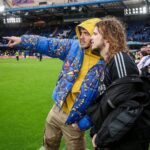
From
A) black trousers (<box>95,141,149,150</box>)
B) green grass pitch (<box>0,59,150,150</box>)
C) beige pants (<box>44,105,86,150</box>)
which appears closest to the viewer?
black trousers (<box>95,141,149,150</box>)

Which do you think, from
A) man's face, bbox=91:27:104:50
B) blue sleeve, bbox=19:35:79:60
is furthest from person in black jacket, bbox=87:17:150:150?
blue sleeve, bbox=19:35:79:60

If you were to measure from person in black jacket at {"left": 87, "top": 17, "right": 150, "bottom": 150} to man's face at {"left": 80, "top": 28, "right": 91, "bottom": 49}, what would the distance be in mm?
616

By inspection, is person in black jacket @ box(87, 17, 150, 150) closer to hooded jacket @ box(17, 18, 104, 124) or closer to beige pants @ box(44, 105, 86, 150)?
hooded jacket @ box(17, 18, 104, 124)

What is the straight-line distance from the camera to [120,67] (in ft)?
10.6

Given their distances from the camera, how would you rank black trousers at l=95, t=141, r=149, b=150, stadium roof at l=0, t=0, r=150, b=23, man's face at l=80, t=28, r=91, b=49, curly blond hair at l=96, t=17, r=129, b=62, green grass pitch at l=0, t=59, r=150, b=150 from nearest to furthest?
black trousers at l=95, t=141, r=149, b=150 → curly blond hair at l=96, t=17, r=129, b=62 → man's face at l=80, t=28, r=91, b=49 → green grass pitch at l=0, t=59, r=150, b=150 → stadium roof at l=0, t=0, r=150, b=23

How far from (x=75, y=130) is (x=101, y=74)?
0.75 meters

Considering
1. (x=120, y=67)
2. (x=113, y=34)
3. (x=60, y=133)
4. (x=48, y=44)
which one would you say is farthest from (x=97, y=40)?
(x=60, y=133)

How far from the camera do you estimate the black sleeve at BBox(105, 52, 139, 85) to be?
10.6ft

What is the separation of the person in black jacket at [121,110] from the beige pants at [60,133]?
0.98 m

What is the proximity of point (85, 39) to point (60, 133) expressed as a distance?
1271mm

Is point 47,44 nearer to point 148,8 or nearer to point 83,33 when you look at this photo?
point 83,33

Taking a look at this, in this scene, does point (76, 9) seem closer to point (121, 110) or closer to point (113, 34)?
point (113, 34)

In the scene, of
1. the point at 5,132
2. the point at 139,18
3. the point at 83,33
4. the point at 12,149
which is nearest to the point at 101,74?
the point at 83,33

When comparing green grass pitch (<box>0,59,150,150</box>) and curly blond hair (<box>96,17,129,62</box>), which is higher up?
curly blond hair (<box>96,17,129,62</box>)
